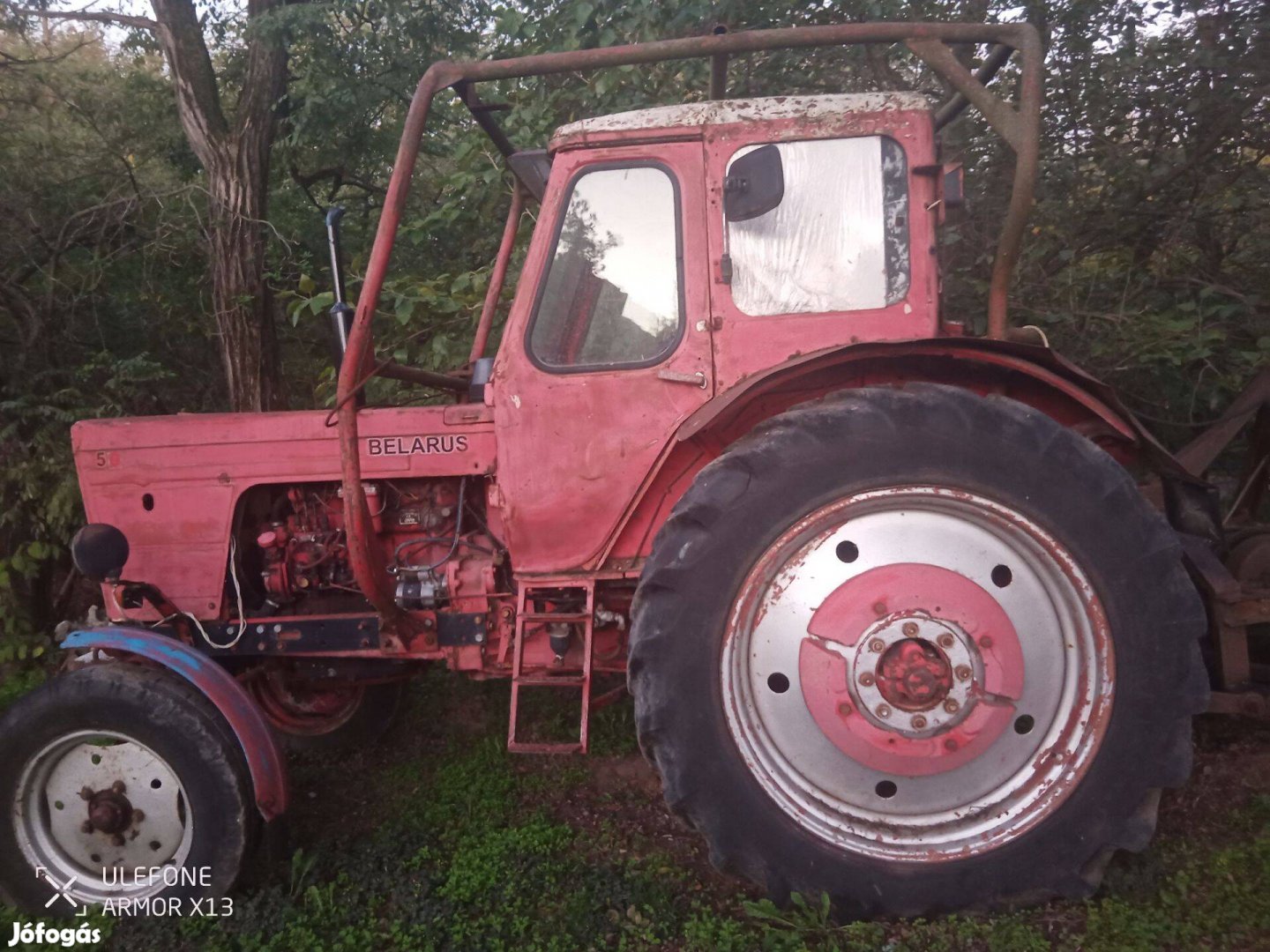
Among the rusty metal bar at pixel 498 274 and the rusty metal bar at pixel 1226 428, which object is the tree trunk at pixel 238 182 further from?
the rusty metal bar at pixel 1226 428

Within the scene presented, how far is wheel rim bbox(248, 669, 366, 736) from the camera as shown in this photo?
3730 mm

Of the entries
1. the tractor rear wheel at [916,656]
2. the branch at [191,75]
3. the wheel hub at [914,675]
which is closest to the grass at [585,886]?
the tractor rear wheel at [916,656]

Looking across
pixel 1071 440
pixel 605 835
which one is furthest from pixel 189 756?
pixel 1071 440

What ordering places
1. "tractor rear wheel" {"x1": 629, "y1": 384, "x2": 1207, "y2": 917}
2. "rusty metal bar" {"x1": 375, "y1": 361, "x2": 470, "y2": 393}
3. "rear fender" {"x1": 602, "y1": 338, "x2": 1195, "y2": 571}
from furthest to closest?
"rusty metal bar" {"x1": 375, "y1": 361, "x2": 470, "y2": 393}
"rear fender" {"x1": 602, "y1": 338, "x2": 1195, "y2": 571}
"tractor rear wheel" {"x1": 629, "y1": 384, "x2": 1207, "y2": 917}

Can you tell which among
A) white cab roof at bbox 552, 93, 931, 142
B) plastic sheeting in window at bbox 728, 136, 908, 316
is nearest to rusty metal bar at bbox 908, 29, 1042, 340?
white cab roof at bbox 552, 93, 931, 142

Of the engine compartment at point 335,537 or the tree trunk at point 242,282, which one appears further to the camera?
the tree trunk at point 242,282

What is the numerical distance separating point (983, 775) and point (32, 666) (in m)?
5.17

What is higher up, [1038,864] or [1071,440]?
[1071,440]

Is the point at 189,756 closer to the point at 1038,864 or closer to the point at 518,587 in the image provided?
the point at 518,587

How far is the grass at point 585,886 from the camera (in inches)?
96.0

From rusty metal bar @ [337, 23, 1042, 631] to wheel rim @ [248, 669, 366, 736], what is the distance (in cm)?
134

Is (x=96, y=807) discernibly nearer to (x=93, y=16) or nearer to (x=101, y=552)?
(x=101, y=552)

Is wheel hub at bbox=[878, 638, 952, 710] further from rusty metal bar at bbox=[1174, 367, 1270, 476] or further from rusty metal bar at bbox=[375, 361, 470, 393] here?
rusty metal bar at bbox=[375, 361, 470, 393]

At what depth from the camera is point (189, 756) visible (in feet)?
9.16
